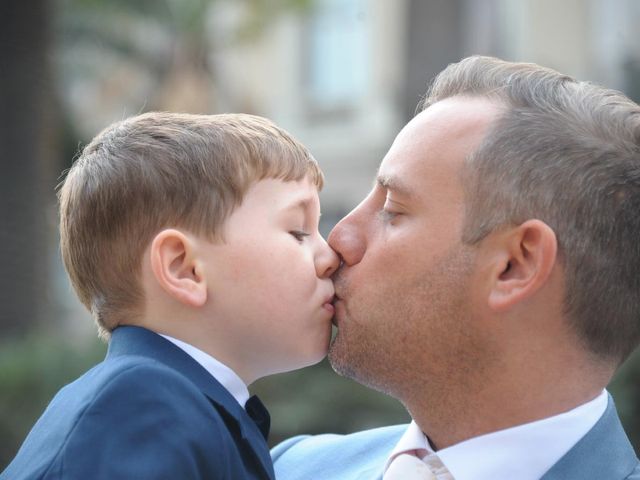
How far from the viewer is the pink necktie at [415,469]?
2600mm

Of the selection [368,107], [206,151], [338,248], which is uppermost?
[206,151]

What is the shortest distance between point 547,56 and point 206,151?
1320 centimetres

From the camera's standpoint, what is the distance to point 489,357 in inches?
107

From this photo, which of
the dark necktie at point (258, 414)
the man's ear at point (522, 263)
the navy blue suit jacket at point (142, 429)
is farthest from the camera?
the dark necktie at point (258, 414)

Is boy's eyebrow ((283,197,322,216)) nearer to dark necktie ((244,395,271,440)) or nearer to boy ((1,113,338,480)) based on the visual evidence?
boy ((1,113,338,480))

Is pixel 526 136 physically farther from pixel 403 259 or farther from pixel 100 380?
pixel 100 380

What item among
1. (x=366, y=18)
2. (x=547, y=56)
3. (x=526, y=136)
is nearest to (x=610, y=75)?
(x=547, y=56)

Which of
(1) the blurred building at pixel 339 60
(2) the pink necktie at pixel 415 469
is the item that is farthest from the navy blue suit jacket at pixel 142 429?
(1) the blurred building at pixel 339 60

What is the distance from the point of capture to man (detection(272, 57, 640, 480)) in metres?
2.65

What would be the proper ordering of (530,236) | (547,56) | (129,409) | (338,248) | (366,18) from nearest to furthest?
(129,409)
(530,236)
(338,248)
(547,56)
(366,18)

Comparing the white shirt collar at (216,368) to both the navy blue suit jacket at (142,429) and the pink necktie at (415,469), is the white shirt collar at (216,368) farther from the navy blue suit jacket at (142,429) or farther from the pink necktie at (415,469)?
the pink necktie at (415,469)

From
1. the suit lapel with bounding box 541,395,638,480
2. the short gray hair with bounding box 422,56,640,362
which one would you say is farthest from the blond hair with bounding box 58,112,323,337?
the suit lapel with bounding box 541,395,638,480

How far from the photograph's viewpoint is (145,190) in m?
2.71

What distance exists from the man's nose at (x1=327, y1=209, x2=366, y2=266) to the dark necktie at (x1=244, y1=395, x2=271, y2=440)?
418 mm
